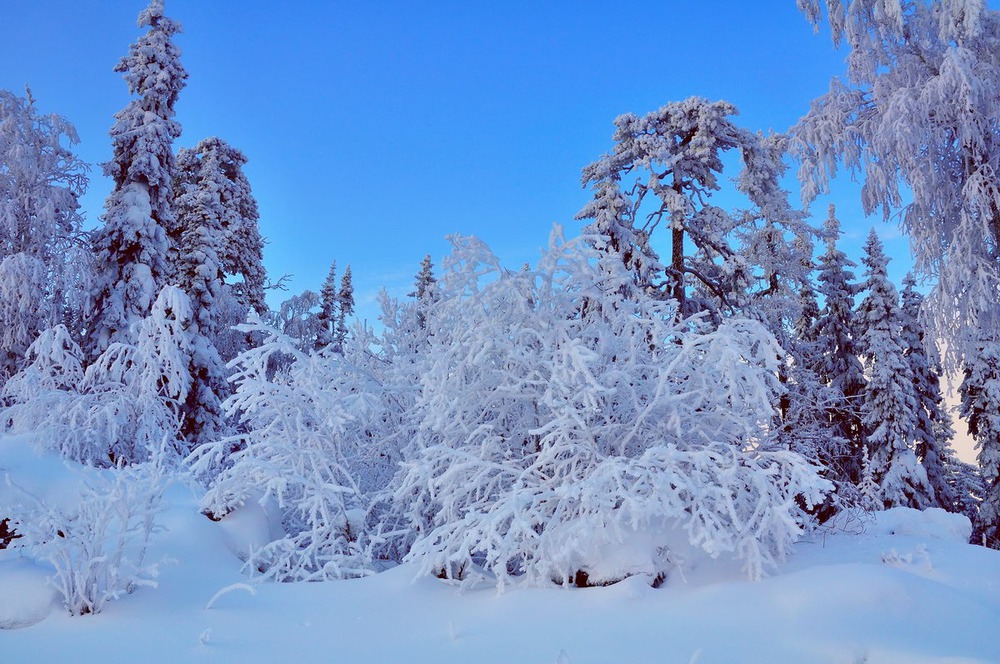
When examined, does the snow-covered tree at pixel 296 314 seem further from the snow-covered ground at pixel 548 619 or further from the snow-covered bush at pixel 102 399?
the snow-covered ground at pixel 548 619

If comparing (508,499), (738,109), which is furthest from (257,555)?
(738,109)

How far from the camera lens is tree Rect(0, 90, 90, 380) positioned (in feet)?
46.5

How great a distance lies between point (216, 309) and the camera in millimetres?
→ 18172

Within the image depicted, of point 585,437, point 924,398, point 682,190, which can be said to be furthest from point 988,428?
point 585,437

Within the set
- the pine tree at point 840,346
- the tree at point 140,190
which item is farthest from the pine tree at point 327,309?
the pine tree at point 840,346

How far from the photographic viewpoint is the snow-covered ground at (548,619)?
3.49 m

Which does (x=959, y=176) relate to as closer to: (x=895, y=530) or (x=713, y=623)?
(x=895, y=530)

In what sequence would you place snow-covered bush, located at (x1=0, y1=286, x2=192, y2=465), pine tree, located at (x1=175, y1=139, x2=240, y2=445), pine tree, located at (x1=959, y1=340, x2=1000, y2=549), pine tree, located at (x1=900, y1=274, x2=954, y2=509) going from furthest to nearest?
pine tree, located at (x1=900, y1=274, x2=954, y2=509) < pine tree, located at (x1=959, y1=340, x2=1000, y2=549) < pine tree, located at (x1=175, y1=139, x2=240, y2=445) < snow-covered bush, located at (x1=0, y1=286, x2=192, y2=465)

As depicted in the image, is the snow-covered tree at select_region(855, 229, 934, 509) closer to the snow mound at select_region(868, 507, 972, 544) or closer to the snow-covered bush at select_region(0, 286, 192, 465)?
the snow mound at select_region(868, 507, 972, 544)

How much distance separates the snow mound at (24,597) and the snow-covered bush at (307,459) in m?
1.65

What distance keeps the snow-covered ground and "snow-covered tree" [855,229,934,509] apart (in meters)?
14.8

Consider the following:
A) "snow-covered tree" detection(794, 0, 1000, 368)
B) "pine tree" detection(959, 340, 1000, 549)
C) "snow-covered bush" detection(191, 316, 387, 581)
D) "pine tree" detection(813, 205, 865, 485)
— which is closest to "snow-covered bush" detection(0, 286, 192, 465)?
"snow-covered bush" detection(191, 316, 387, 581)

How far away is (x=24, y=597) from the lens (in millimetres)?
4164

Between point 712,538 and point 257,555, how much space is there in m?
3.92
